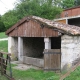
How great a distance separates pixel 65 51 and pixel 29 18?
12.6ft

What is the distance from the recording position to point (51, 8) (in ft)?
77.3

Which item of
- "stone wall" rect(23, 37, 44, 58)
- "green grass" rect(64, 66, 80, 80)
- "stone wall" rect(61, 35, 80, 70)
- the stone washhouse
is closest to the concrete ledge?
A: the stone washhouse

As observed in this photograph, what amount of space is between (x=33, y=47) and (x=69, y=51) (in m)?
5.71

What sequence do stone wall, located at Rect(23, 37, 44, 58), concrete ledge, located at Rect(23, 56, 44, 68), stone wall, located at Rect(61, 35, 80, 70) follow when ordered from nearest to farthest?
1. stone wall, located at Rect(61, 35, 80, 70)
2. concrete ledge, located at Rect(23, 56, 44, 68)
3. stone wall, located at Rect(23, 37, 44, 58)

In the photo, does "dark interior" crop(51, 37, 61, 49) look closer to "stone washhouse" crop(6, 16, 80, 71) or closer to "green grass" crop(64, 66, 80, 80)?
"stone washhouse" crop(6, 16, 80, 71)

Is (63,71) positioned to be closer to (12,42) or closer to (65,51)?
(65,51)

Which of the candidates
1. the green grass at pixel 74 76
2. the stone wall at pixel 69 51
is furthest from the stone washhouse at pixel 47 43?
the green grass at pixel 74 76

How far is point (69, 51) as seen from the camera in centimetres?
925

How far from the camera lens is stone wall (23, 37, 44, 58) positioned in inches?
547

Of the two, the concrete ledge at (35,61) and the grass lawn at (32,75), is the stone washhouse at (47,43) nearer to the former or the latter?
the concrete ledge at (35,61)

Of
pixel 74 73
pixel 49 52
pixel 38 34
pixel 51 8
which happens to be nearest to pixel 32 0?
pixel 51 8

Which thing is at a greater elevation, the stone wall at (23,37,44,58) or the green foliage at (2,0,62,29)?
the green foliage at (2,0,62,29)

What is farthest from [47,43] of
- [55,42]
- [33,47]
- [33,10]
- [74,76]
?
[33,10]

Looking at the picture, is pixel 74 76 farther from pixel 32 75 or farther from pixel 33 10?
pixel 33 10
